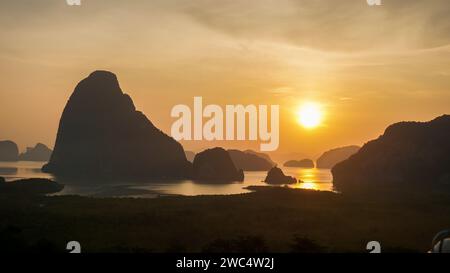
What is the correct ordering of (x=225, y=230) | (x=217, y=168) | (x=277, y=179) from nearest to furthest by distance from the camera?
(x=225, y=230) → (x=277, y=179) → (x=217, y=168)

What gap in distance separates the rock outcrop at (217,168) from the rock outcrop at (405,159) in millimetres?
38231

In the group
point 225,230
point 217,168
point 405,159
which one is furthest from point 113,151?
point 225,230

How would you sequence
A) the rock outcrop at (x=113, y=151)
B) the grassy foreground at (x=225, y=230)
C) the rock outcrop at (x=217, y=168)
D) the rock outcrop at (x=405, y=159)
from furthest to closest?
the rock outcrop at (x=113, y=151)
the rock outcrop at (x=217, y=168)
the rock outcrop at (x=405, y=159)
the grassy foreground at (x=225, y=230)

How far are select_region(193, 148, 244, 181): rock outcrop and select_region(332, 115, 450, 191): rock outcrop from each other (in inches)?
1505

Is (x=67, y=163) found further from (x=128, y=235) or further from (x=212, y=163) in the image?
(x=128, y=235)

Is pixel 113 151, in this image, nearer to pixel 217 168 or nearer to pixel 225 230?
pixel 217 168

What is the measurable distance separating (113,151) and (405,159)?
123 metres

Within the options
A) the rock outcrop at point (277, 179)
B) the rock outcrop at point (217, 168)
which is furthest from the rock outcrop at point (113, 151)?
the rock outcrop at point (277, 179)

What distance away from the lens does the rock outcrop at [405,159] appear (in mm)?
91875

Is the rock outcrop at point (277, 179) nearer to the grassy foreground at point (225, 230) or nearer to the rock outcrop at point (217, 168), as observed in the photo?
the rock outcrop at point (217, 168)

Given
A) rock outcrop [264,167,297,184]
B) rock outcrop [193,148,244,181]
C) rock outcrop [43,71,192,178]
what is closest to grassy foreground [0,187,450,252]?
rock outcrop [264,167,297,184]

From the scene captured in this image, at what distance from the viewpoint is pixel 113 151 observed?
7190 inches

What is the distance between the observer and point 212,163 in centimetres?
14588
